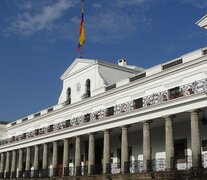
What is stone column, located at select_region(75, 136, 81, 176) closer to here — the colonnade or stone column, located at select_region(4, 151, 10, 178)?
the colonnade

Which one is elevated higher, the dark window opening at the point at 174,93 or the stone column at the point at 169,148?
the dark window opening at the point at 174,93

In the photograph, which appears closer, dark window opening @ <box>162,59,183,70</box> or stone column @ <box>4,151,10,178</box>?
dark window opening @ <box>162,59,183,70</box>

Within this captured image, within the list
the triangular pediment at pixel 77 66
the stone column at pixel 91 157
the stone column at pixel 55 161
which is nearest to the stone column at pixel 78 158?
the stone column at pixel 91 157

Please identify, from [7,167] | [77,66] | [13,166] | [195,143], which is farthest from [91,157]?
[7,167]

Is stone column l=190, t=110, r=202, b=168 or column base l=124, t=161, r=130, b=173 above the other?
stone column l=190, t=110, r=202, b=168

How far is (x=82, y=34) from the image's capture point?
42.8 meters

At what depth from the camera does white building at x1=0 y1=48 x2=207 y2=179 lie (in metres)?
25.5

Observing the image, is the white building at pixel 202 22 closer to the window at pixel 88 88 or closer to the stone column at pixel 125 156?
the stone column at pixel 125 156

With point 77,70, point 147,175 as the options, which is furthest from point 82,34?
point 147,175

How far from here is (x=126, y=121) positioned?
96.3 ft

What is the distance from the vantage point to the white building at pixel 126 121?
25.5 meters

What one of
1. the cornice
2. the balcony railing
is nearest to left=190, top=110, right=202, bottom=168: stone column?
the balcony railing

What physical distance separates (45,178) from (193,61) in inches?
769

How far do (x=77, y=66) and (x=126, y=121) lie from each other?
1411 centimetres
